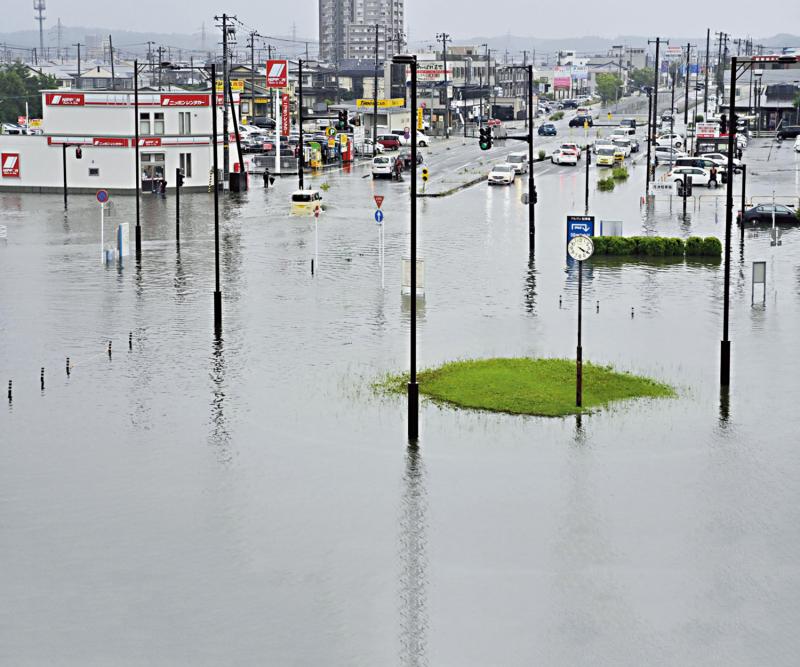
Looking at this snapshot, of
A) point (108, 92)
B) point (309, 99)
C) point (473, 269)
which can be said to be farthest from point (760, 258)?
point (309, 99)

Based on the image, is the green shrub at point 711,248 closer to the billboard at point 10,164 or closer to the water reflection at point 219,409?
the water reflection at point 219,409

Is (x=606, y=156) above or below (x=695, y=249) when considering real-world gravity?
above

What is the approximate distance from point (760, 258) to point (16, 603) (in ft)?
114

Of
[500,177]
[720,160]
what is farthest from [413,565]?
[720,160]

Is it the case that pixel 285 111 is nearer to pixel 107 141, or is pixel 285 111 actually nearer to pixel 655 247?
pixel 107 141

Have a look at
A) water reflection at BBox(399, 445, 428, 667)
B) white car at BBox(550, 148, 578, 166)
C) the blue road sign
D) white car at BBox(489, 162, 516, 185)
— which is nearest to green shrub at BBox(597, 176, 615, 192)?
white car at BBox(489, 162, 516, 185)

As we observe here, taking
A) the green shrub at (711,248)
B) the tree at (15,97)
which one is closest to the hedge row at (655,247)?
the green shrub at (711,248)

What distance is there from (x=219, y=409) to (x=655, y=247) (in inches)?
980

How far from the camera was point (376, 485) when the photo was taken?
854 inches

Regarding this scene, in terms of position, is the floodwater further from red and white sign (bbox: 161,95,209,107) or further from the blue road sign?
red and white sign (bbox: 161,95,209,107)

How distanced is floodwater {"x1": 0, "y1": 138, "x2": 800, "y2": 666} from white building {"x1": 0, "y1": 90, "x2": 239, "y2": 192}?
29.7 metres

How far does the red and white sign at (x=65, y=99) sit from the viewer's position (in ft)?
232

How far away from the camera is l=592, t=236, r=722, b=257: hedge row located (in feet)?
156

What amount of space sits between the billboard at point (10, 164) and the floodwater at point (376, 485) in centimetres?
3259
